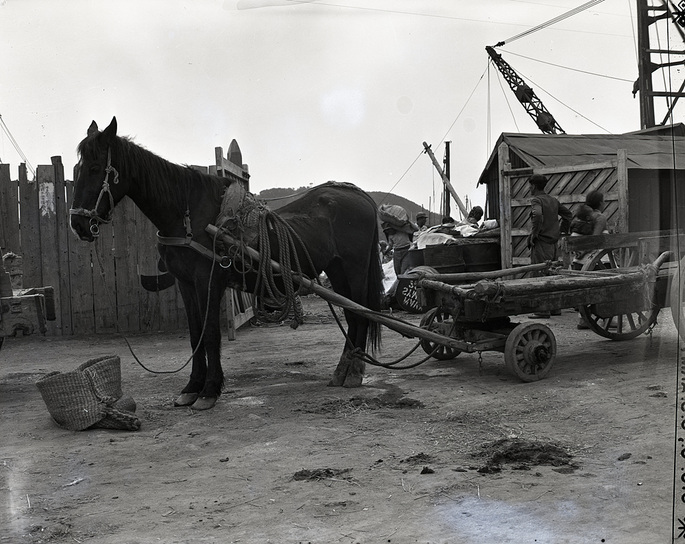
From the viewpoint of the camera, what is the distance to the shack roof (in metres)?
12.4

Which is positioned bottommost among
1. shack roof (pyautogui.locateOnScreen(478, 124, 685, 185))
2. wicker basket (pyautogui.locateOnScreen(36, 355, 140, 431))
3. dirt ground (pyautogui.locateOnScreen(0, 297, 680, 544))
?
dirt ground (pyautogui.locateOnScreen(0, 297, 680, 544))

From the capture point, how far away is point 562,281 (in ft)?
18.9

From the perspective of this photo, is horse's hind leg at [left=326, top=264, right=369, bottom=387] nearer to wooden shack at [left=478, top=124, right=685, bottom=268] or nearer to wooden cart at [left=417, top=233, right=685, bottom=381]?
wooden cart at [left=417, top=233, right=685, bottom=381]

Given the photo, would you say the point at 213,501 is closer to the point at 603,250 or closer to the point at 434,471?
the point at 434,471

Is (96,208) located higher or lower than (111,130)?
lower

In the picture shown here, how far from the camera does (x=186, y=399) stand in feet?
17.2

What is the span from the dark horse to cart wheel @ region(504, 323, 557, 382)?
1.25m

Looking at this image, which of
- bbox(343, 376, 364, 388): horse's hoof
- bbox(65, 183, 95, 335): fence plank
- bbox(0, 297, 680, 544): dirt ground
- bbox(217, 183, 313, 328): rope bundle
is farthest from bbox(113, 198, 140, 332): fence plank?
bbox(343, 376, 364, 388): horse's hoof

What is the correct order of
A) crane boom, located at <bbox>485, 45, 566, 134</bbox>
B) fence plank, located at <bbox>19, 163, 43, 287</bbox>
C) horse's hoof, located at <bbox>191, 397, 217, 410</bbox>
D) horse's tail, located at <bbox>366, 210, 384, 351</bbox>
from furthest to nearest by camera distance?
1. crane boom, located at <bbox>485, 45, 566, 134</bbox>
2. fence plank, located at <bbox>19, 163, 43, 287</bbox>
3. horse's tail, located at <bbox>366, 210, 384, 351</bbox>
4. horse's hoof, located at <bbox>191, 397, 217, 410</bbox>

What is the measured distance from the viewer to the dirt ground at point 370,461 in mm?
2838

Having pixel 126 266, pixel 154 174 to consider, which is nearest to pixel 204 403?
pixel 154 174

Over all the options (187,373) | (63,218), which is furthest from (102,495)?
(63,218)

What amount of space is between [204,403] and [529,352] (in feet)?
8.77

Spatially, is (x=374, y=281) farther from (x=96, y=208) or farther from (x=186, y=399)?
(x=96, y=208)
